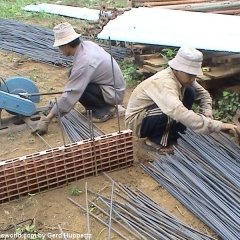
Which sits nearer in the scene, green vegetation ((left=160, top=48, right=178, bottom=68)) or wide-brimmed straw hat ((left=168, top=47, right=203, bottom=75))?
wide-brimmed straw hat ((left=168, top=47, right=203, bottom=75))

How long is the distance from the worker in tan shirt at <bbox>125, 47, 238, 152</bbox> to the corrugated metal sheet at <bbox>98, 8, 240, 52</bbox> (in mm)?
848

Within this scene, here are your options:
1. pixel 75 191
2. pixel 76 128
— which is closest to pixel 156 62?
pixel 76 128

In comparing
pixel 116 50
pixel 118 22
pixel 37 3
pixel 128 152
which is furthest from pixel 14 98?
pixel 37 3

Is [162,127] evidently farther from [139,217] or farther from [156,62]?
[156,62]

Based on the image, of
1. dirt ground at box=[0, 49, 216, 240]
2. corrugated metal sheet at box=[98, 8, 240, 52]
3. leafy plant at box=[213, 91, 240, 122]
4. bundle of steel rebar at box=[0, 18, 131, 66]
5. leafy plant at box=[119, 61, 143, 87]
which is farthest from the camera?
bundle of steel rebar at box=[0, 18, 131, 66]

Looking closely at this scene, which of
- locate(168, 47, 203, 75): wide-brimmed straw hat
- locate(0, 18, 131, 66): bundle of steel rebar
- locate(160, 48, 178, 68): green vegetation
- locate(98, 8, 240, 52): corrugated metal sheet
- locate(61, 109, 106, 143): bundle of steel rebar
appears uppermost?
locate(168, 47, 203, 75): wide-brimmed straw hat

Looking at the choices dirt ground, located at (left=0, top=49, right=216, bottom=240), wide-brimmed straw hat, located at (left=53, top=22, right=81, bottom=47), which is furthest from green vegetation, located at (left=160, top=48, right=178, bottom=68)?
wide-brimmed straw hat, located at (left=53, top=22, right=81, bottom=47)

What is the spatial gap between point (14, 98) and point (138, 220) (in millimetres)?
2315

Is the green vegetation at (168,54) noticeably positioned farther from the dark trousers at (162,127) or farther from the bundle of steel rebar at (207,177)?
the bundle of steel rebar at (207,177)

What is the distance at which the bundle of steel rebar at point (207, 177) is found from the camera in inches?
127

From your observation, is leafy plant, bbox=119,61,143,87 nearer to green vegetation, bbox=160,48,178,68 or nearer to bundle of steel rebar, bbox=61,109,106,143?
green vegetation, bbox=160,48,178,68

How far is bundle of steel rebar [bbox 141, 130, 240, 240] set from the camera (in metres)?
3.22

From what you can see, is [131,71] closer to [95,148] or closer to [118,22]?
[118,22]

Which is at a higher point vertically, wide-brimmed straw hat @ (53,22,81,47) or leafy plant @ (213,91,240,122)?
wide-brimmed straw hat @ (53,22,81,47)
